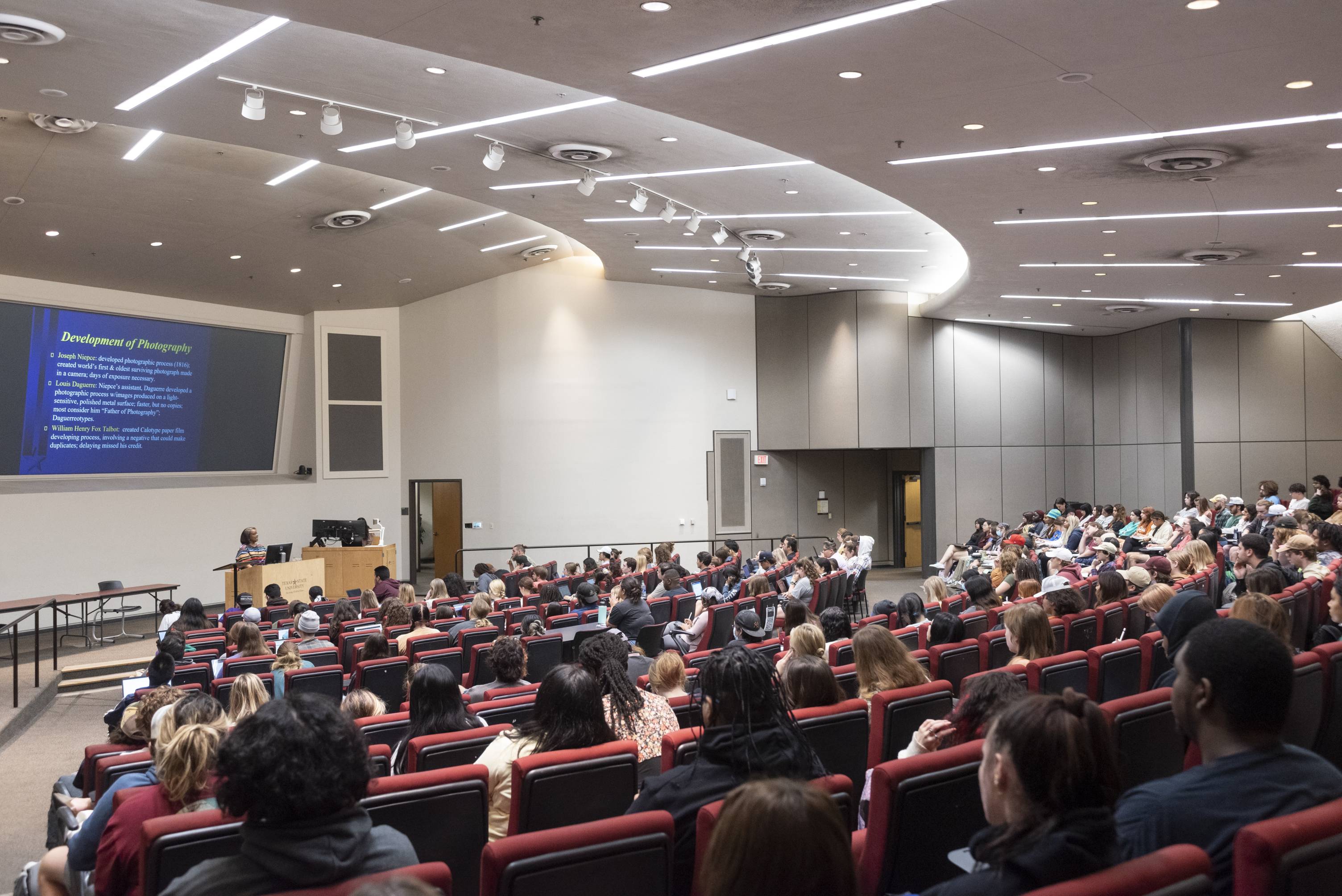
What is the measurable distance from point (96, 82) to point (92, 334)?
29.3 ft

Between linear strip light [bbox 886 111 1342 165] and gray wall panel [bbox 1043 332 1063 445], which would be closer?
linear strip light [bbox 886 111 1342 165]

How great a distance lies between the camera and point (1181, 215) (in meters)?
9.63

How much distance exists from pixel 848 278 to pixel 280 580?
10.3 m

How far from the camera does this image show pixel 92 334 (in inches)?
610

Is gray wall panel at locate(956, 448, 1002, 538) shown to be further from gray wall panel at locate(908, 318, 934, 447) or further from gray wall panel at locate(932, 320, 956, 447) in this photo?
gray wall panel at locate(908, 318, 934, 447)

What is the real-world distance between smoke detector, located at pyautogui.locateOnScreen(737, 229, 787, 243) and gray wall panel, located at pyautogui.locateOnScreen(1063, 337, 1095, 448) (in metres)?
8.92

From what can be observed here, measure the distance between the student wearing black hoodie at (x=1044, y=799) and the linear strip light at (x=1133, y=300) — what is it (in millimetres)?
14423

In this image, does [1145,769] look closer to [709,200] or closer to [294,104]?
[294,104]

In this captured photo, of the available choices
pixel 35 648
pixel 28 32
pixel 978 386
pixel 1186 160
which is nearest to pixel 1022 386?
pixel 978 386

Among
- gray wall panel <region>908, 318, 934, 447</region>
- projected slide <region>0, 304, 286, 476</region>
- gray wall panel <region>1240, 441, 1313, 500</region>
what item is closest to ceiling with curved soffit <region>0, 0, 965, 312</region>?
projected slide <region>0, 304, 286, 476</region>

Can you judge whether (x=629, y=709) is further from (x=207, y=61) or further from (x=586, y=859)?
(x=207, y=61)

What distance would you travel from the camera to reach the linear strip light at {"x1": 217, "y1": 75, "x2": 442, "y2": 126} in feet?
26.5

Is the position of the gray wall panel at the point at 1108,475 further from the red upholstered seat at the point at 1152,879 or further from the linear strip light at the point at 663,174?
the red upholstered seat at the point at 1152,879

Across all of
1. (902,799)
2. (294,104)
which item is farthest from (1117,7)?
(294,104)
